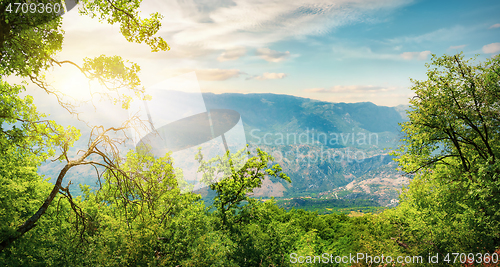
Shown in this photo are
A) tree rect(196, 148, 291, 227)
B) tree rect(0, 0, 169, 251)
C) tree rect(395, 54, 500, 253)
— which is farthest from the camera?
tree rect(196, 148, 291, 227)

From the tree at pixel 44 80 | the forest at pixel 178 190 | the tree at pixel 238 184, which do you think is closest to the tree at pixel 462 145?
the forest at pixel 178 190

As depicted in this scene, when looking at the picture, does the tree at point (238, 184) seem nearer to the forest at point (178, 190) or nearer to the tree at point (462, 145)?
the forest at point (178, 190)

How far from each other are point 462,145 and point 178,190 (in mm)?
24025

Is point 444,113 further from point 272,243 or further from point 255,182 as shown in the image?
point 272,243

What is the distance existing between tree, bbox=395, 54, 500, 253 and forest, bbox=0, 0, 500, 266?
90 millimetres

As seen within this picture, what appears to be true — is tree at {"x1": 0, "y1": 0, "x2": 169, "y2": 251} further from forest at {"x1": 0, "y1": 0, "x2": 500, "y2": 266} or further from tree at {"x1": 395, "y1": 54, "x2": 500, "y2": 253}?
tree at {"x1": 395, "y1": 54, "x2": 500, "y2": 253}

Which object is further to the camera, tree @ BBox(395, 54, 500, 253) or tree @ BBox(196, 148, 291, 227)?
tree @ BBox(196, 148, 291, 227)

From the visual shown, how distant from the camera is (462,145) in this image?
65.3ft

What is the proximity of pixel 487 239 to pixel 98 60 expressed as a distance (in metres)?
24.6

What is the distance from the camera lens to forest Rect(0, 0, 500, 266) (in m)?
9.06

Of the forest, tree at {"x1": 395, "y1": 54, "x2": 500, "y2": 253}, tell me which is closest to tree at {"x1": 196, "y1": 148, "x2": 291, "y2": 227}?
the forest

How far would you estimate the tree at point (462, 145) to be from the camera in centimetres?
1652

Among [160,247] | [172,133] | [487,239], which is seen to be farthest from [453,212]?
[172,133]

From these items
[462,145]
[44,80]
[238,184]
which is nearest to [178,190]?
[238,184]
